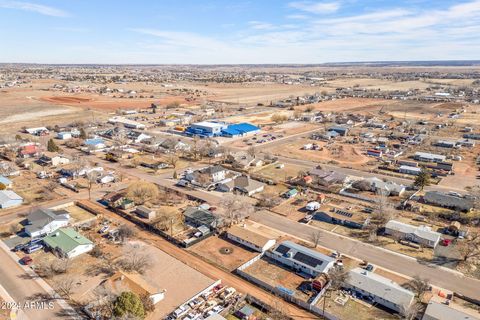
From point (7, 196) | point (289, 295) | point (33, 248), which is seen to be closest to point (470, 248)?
point (289, 295)

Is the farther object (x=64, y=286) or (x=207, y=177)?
(x=207, y=177)

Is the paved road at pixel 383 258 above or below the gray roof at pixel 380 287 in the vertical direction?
below

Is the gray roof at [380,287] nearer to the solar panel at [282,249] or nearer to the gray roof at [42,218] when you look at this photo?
the solar panel at [282,249]

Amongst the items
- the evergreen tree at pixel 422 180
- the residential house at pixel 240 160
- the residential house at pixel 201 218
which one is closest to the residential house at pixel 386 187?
the evergreen tree at pixel 422 180

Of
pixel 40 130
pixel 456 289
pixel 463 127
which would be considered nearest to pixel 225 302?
pixel 456 289

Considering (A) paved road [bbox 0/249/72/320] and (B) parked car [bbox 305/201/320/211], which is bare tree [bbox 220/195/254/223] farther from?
(A) paved road [bbox 0/249/72/320]

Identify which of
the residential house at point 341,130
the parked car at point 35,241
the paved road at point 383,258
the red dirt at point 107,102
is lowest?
the paved road at point 383,258

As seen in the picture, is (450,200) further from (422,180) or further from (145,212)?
(145,212)
